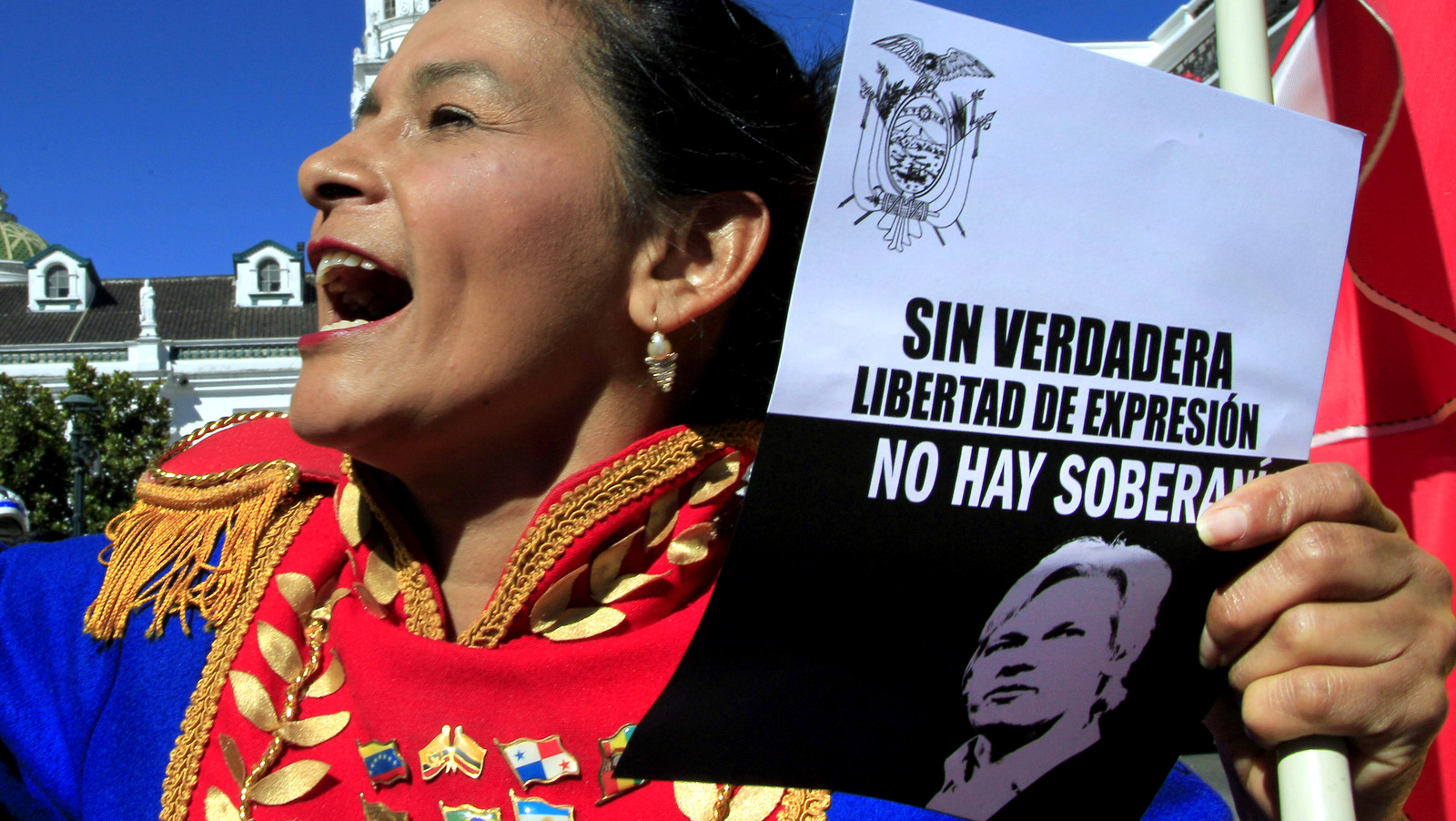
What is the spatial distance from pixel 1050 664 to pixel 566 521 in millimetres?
598

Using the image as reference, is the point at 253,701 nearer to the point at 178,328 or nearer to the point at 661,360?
the point at 661,360

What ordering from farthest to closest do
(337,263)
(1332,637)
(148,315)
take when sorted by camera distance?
1. (148,315)
2. (337,263)
3. (1332,637)

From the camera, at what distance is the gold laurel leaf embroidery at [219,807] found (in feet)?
4.15

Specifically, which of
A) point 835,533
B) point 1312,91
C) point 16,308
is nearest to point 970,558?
point 835,533

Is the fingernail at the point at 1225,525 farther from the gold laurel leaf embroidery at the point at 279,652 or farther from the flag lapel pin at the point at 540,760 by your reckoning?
the gold laurel leaf embroidery at the point at 279,652

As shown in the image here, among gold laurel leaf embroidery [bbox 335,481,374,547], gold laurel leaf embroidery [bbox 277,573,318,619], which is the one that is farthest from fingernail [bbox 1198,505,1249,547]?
gold laurel leaf embroidery [bbox 277,573,318,619]

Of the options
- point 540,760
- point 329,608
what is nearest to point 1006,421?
point 540,760

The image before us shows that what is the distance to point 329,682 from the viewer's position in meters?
1.35

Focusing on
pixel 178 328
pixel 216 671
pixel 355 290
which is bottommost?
pixel 216 671

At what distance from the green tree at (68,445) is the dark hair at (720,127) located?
20.4 meters

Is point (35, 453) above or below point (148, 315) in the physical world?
below

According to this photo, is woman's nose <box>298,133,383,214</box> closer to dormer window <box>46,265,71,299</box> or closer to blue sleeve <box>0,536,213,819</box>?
blue sleeve <box>0,536,213,819</box>

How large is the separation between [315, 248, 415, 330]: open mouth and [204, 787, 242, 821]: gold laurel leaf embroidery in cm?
61

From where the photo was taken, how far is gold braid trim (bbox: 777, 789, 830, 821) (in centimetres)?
116
